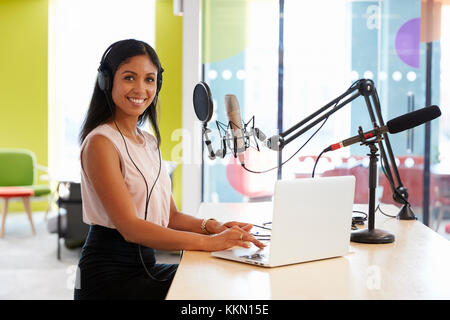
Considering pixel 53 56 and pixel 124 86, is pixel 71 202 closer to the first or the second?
pixel 124 86

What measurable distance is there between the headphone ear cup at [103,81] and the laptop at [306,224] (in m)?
0.66

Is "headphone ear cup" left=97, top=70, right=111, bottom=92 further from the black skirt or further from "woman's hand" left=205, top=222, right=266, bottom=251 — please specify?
"woman's hand" left=205, top=222, right=266, bottom=251

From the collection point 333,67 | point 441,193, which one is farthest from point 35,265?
point 441,193

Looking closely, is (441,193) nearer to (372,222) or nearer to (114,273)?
(372,222)

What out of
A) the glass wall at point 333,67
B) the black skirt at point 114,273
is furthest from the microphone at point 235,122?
the glass wall at point 333,67

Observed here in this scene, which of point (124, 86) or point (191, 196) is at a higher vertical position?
point (124, 86)

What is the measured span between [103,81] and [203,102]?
1.12 feet

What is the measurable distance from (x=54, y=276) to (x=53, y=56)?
3.98 metres

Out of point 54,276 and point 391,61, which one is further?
point 391,61

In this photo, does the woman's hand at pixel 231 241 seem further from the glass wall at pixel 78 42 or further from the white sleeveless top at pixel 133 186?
the glass wall at pixel 78 42

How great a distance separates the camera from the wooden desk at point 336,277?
3.86 ft

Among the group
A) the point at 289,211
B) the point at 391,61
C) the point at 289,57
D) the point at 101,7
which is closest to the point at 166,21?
the point at 101,7

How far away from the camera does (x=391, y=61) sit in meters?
4.41

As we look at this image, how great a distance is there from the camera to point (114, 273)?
5.32 ft
